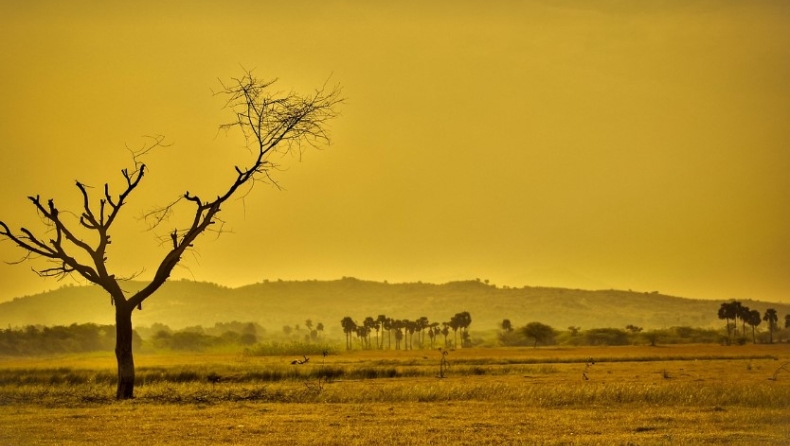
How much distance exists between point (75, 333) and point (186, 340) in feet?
49.0

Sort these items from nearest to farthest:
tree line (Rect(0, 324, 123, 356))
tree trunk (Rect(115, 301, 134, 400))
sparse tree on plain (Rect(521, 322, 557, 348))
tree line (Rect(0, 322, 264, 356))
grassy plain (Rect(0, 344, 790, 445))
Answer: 1. grassy plain (Rect(0, 344, 790, 445))
2. tree trunk (Rect(115, 301, 134, 400))
3. tree line (Rect(0, 324, 123, 356))
4. tree line (Rect(0, 322, 264, 356))
5. sparse tree on plain (Rect(521, 322, 557, 348))

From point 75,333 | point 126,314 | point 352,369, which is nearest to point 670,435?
point 126,314

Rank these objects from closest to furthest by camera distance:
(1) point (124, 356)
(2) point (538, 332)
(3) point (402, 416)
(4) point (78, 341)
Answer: (3) point (402, 416) < (1) point (124, 356) < (4) point (78, 341) < (2) point (538, 332)

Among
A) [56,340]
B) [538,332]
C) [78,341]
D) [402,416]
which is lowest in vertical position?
[402,416]

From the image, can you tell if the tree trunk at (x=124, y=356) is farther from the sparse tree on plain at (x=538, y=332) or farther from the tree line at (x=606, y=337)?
the sparse tree on plain at (x=538, y=332)

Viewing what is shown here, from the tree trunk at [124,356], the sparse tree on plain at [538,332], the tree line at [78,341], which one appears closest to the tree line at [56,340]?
the tree line at [78,341]

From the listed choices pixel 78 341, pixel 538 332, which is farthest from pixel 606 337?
pixel 78 341

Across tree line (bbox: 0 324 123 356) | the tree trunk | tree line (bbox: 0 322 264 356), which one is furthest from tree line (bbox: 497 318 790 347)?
the tree trunk

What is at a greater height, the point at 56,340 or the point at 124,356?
the point at 124,356

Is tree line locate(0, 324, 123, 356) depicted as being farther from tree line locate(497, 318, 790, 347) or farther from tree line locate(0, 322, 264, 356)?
tree line locate(497, 318, 790, 347)

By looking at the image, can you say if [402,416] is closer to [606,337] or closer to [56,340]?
[56,340]

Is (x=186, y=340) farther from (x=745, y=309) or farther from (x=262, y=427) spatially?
(x=262, y=427)

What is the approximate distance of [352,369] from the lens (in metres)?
54.3

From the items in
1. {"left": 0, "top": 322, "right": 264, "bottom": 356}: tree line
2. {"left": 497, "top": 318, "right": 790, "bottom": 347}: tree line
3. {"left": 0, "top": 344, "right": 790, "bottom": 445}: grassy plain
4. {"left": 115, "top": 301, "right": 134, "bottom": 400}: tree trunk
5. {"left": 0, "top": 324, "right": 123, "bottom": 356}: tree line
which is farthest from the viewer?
{"left": 497, "top": 318, "right": 790, "bottom": 347}: tree line
